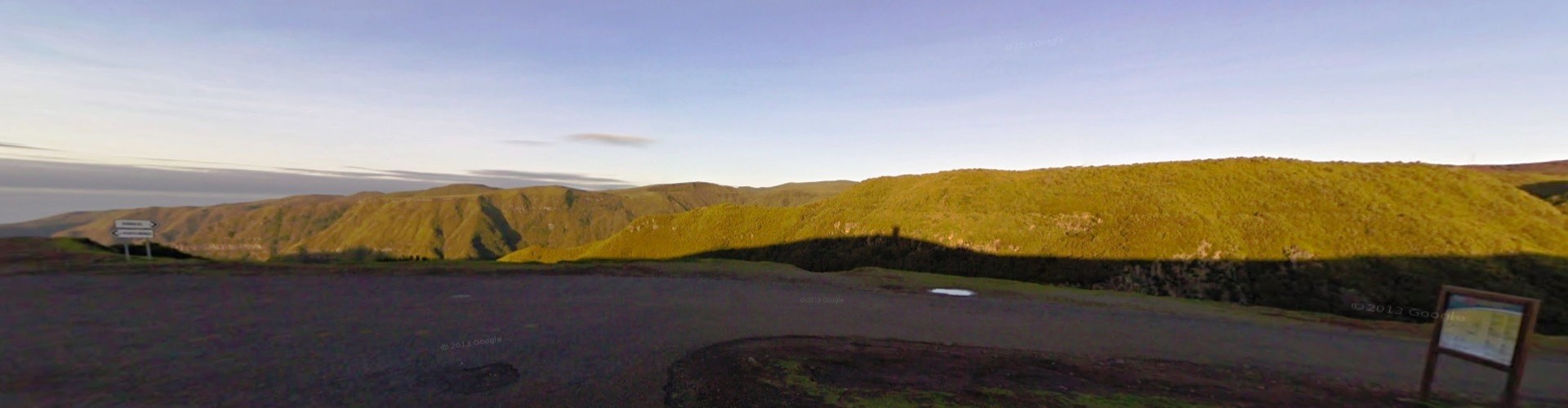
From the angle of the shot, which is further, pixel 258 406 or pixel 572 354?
pixel 572 354

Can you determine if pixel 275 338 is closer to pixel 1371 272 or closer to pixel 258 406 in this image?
pixel 258 406

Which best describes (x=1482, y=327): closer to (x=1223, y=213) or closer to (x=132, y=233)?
(x=1223, y=213)

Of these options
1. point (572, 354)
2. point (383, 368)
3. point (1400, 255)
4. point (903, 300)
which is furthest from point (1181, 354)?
point (1400, 255)

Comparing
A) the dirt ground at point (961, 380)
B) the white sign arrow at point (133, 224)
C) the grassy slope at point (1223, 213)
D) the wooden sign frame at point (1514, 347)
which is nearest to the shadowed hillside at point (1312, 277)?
the grassy slope at point (1223, 213)

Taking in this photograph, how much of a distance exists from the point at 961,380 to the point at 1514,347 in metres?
7.58

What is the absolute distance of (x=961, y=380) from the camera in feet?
26.2

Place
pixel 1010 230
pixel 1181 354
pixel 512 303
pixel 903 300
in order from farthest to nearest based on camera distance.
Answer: pixel 1010 230, pixel 903 300, pixel 512 303, pixel 1181 354

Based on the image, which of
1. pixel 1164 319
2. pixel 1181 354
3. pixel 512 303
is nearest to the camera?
pixel 1181 354

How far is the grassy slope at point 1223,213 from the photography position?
102ft

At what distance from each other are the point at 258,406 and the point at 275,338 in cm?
432

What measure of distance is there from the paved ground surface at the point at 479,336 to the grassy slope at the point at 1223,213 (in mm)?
20876

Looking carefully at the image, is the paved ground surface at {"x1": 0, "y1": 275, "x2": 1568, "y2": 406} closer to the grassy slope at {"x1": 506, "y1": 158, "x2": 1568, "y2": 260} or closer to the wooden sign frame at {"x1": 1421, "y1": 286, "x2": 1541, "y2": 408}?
the wooden sign frame at {"x1": 1421, "y1": 286, "x2": 1541, "y2": 408}

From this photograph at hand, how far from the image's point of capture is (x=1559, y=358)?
42.0 ft

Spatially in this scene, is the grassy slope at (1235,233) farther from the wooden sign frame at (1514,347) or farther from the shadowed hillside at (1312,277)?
the wooden sign frame at (1514,347)
